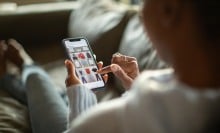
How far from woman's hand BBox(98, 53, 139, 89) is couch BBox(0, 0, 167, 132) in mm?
384

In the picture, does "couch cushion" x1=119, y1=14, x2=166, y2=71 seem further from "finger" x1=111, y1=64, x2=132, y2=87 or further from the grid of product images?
"finger" x1=111, y1=64, x2=132, y2=87

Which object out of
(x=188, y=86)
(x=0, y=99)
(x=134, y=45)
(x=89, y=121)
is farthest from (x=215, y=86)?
(x=0, y=99)

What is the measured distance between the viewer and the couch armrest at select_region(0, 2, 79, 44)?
2.05 m

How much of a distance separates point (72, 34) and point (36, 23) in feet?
0.73

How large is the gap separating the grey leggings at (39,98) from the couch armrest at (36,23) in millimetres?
337

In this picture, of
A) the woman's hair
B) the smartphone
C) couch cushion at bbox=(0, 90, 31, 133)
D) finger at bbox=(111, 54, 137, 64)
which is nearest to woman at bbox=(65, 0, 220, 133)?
the woman's hair

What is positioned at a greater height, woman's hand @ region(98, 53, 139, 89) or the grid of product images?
the grid of product images

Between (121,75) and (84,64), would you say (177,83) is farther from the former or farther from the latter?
(84,64)

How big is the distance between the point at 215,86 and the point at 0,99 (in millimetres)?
1170

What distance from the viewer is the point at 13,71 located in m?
1.89

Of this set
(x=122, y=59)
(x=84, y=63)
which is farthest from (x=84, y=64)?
(x=122, y=59)

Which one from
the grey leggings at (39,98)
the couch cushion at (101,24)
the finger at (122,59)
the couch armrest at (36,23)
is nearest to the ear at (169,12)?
the finger at (122,59)

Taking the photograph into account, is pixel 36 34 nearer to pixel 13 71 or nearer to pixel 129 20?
pixel 13 71

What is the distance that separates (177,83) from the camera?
567mm
